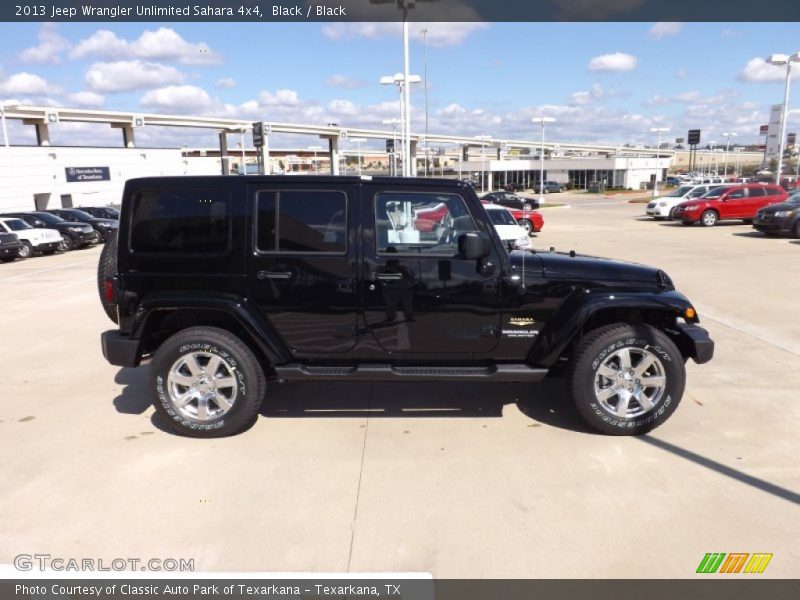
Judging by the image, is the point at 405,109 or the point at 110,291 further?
the point at 405,109

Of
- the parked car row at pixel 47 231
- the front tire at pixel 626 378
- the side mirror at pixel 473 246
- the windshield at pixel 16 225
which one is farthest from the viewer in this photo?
the windshield at pixel 16 225

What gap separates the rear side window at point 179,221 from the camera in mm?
4531

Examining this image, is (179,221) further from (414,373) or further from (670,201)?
(670,201)

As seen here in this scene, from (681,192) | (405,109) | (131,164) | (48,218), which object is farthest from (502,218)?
(131,164)

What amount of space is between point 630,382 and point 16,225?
2049 centimetres

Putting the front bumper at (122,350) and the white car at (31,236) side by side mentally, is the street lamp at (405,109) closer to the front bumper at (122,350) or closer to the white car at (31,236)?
the white car at (31,236)

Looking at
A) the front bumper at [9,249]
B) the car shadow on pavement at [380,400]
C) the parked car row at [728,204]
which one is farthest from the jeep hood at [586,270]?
the parked car row at [728,204]

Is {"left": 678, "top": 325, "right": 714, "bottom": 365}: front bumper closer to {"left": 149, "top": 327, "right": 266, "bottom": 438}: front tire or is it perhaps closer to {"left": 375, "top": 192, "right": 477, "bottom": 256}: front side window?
{"left": 375, "top": 192, "right": 477, "bottom": 256}: front side window

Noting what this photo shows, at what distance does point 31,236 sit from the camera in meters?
18.7

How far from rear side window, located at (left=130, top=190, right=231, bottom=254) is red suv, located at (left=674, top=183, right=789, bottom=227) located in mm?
23258

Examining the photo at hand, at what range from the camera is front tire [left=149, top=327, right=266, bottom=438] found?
447 centimetres

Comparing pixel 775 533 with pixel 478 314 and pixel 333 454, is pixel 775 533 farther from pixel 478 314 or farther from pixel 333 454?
pixel 333 454

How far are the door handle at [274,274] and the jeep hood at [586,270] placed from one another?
1.73 m

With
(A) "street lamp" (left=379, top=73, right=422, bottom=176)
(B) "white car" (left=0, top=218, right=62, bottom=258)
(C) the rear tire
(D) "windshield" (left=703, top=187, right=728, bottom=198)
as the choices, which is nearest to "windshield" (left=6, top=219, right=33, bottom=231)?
(B) "white car" (left=0, top=218, right=62, bottom=258)
